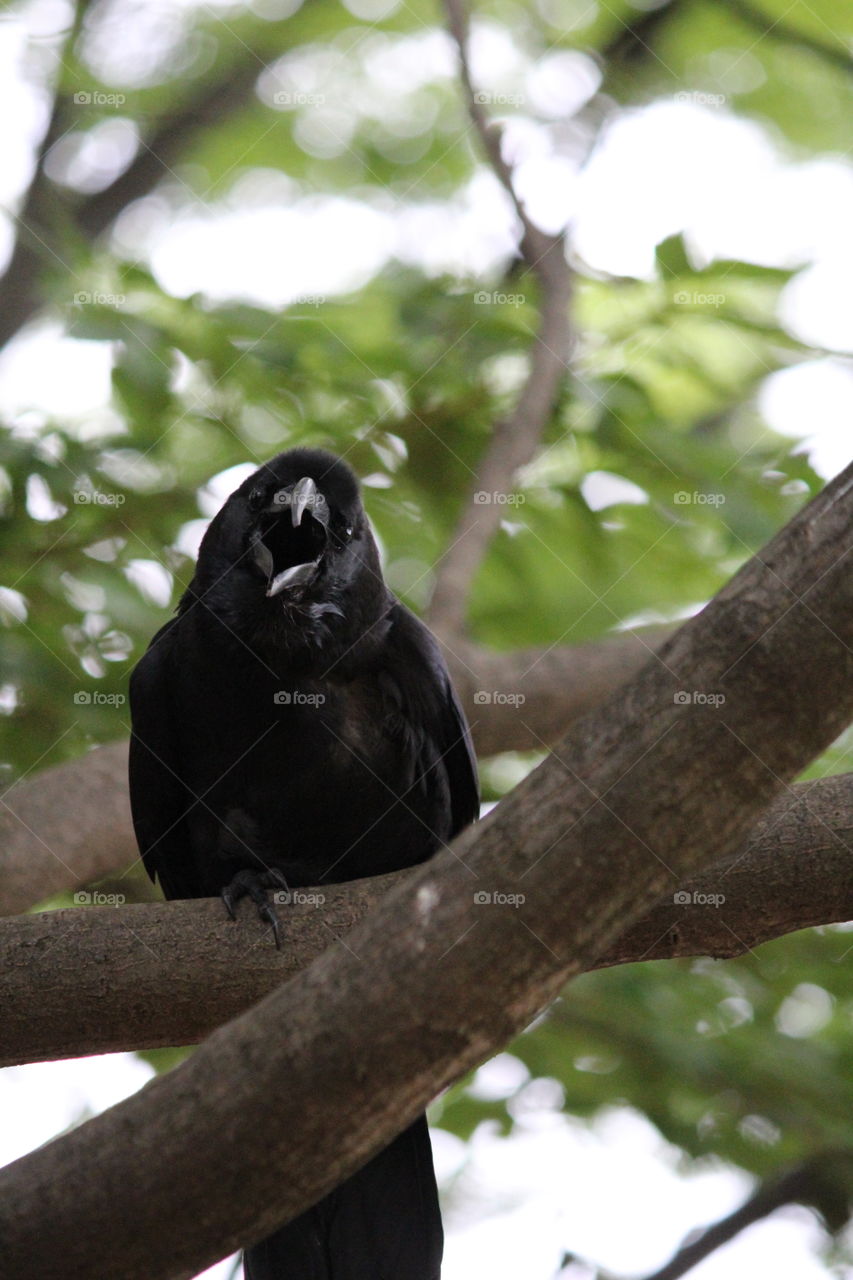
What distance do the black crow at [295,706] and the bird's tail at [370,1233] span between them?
50mm

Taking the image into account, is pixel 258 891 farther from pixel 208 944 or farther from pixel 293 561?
pixel 293 561

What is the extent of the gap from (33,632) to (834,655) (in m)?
2.31

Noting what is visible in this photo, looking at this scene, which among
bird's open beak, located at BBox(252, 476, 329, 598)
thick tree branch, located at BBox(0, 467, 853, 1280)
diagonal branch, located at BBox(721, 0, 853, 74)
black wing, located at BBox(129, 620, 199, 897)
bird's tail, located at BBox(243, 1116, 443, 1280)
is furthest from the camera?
diagonal branch, located at BBox(721, 0, 853, 74)

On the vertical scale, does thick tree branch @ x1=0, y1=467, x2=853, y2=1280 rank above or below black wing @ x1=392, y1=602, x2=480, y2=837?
above

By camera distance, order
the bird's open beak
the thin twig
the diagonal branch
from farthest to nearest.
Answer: the diagonal branch → the thin twig → the bird's open beak

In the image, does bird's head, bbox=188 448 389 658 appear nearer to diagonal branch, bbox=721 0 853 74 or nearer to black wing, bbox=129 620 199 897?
black wing, bbox=129 620 199 897

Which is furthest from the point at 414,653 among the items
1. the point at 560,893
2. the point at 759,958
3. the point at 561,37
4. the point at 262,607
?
the point at 561,37

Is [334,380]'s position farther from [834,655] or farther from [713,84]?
[713,84]

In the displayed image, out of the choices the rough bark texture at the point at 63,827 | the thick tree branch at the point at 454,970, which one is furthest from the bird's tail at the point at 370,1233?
the thick tree branch at the point at 454,970

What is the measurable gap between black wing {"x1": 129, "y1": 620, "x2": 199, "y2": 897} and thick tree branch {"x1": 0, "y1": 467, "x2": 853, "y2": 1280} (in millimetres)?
1761

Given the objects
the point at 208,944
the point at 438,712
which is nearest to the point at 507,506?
the point at 438,712

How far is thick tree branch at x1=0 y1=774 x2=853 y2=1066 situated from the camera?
2.46 m

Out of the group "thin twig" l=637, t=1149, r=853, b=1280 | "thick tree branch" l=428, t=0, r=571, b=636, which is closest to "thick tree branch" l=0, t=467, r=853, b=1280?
"thick tree branch" l=428, t=0, r=571, b=636

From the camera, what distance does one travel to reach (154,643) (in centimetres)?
354
